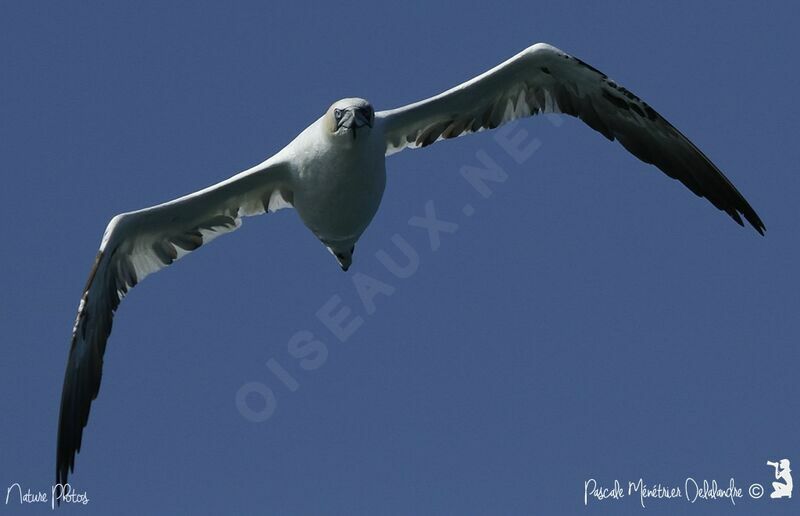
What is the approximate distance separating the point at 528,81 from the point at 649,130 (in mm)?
1625

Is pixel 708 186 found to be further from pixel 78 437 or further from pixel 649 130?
pixel 78 437

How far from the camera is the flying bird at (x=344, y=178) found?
51.7 feet

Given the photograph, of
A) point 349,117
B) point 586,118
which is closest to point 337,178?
point 349,117

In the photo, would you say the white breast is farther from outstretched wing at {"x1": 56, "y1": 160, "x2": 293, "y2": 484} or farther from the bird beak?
outstretched wing at {"x1": 56, "y1": 160, "x2": 293, "y2": 484}

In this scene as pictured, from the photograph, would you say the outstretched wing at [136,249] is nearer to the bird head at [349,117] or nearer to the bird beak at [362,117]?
the bird head at [349,117]

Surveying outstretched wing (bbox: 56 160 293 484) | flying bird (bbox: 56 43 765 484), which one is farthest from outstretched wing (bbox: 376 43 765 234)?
outstretched wing (bbox: 56 160 293 484)

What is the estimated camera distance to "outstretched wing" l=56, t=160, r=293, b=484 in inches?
636

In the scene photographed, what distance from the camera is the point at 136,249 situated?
16594mm

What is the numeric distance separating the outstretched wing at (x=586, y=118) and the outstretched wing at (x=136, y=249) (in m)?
1.77

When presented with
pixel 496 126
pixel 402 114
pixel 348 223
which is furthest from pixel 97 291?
pixel 496 126

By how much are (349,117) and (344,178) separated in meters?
0.76

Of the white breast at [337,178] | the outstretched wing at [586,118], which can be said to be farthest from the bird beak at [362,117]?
the outstretched wing at [586,118]

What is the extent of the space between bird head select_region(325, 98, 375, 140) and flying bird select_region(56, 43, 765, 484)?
4cm

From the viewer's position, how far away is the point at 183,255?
16922 millimetres
